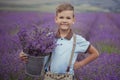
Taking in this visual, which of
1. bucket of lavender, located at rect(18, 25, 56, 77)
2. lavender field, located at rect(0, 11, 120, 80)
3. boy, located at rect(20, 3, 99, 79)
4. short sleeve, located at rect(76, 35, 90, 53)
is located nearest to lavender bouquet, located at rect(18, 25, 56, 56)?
bucket of lavender, located at rect(18, 25, 56, 77)

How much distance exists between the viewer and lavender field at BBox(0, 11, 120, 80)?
3371mm

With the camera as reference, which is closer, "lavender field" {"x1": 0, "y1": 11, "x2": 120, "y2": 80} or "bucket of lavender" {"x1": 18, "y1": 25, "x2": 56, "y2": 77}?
"bucket of lavender" {"x1": 18, "y1": 25, "x2": 56, "y2": 77}

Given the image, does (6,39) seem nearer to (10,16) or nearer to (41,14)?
(10,16)

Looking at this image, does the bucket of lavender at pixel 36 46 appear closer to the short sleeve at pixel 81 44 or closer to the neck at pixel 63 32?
the neck at pixel 63 32

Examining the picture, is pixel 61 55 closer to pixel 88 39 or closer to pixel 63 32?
pixel 63 32

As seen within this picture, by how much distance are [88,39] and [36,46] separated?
0.90 meters

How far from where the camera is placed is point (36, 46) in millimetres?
2631

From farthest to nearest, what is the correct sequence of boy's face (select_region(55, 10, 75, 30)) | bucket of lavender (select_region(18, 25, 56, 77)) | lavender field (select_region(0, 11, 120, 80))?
1. lavender field (select_region(0, 11, 120, 80))
2. boy's face (select_region(55, 10, 75, 30))
3. bucket of lavender (select_region(18, 25, 56, 77))

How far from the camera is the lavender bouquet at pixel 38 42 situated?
263 cm

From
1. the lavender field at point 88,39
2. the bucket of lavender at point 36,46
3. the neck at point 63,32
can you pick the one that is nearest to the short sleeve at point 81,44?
the neck at point 63,32

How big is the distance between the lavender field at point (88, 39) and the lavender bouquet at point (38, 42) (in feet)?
1.94

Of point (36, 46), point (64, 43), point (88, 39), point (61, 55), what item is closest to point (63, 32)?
A: point (64, 43)

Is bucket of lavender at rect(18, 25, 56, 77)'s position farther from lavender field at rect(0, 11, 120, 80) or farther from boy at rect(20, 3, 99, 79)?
lavender field at rect(0, 11, 120, 80)

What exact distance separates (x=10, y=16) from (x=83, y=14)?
2.75 feet
